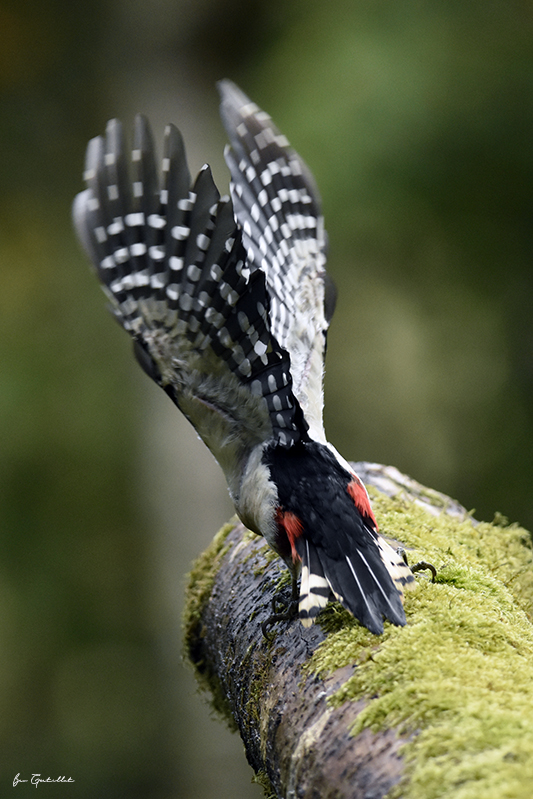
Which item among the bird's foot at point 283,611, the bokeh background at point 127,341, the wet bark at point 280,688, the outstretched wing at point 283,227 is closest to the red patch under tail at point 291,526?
the bird's foot at point 283,611

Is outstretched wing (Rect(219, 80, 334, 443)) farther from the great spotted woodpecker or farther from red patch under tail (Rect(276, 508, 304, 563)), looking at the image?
red patch under tail (Rect(276, 508, 304, 563))

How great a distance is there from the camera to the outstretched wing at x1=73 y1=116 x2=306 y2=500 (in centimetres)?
208

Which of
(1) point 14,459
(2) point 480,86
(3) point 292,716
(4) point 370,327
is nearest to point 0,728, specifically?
(1) point 14,459

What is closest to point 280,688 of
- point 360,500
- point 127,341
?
point 360,500

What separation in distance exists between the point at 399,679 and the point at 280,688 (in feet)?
1.29

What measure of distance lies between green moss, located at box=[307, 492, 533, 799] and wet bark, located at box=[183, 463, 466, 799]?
5 cm

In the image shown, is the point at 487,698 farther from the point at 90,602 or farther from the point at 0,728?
the point at 0,728

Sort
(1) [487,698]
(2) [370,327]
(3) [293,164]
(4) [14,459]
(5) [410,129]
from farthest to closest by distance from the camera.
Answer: (4) [14,459]
(2) [370,327]
(5) [410,129]
(3) [293,164]
(1) [487,698]

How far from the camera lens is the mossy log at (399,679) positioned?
1.33m

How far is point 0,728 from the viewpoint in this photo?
766 centimetres

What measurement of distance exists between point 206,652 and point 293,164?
1.97 m

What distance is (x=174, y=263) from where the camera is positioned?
2.13 m

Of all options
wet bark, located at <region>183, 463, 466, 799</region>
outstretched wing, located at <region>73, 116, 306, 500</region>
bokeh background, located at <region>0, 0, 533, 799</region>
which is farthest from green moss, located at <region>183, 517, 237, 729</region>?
bokeh background, located at <region>0, 0, 533, 799</region>

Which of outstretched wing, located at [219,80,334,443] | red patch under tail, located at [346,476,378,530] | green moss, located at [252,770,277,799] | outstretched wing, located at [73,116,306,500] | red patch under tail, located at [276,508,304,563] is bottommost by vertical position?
green moss, located at [252,770,277,799]
